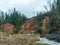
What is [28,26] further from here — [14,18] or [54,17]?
[54,17]

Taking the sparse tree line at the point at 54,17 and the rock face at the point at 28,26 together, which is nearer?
the sparse tree line at the point at 54,17

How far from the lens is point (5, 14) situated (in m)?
40.9

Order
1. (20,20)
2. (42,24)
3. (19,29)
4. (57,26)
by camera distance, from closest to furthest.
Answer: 1. (57,26)
2. (42,24)
3. (19,29)
4. (20,20)

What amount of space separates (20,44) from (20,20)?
74.9 feet

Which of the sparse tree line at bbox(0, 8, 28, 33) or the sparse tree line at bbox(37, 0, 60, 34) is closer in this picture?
the sparse tree line at bbox(37, 0, 60, 34)

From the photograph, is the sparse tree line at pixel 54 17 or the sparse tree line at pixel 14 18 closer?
the sparse tree line at pixel 54 17

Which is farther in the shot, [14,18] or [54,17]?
[14,18]

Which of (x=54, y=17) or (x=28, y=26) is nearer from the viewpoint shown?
(x=54, y=17)

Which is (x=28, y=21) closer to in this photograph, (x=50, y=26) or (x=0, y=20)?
(x=0, y=20)

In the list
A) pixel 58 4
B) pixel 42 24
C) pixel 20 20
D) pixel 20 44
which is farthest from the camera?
pixel 20 20

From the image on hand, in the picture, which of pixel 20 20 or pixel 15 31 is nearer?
pixel 15 31

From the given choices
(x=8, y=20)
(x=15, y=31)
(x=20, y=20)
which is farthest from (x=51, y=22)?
(x=8, y=20)

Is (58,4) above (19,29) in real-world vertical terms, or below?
above

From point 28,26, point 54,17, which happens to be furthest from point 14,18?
point 54,17
